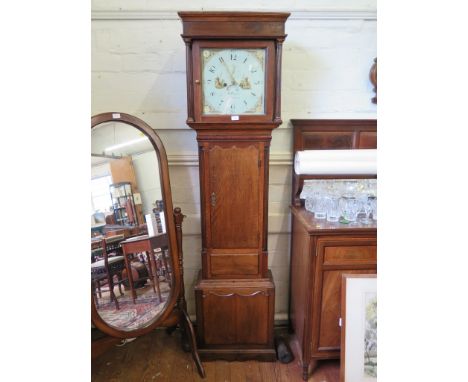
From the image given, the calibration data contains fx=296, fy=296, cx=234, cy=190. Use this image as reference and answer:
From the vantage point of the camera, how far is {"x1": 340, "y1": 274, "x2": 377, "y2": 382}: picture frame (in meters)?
1.48

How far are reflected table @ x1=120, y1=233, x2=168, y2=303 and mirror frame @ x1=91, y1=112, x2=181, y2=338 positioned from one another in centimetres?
6

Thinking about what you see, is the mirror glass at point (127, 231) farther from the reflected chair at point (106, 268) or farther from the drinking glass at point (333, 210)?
the drinking glass at point (333, 210)

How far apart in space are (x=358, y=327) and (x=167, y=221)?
3.73ft

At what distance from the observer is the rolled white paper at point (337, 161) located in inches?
65.9

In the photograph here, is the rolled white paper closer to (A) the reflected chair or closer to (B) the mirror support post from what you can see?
(B) the mirror support post

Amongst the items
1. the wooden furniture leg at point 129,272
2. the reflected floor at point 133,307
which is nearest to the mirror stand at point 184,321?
the reflected floor at point 133,307

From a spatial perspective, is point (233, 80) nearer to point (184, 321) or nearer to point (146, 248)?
point (146, 248)

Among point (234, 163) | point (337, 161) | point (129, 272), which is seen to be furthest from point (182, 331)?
point (337, 161)
